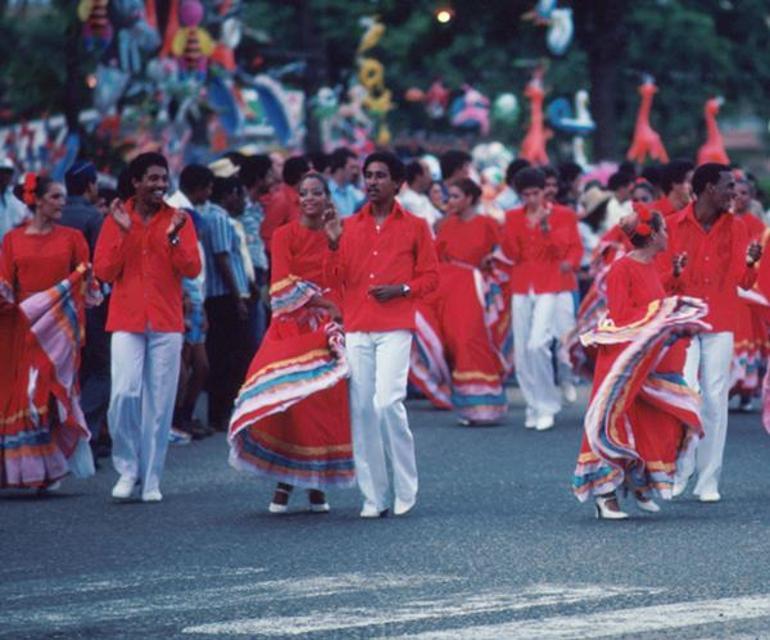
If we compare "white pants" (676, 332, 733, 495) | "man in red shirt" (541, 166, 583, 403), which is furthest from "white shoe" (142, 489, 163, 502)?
"man in red shirt" (541, 166, 583, 403)

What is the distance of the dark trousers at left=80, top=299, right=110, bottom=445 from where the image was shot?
16.5m

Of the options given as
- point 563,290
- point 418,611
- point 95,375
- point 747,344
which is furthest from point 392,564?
point 747,344

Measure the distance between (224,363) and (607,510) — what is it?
6.71 m

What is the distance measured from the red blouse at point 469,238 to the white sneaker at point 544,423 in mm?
1408

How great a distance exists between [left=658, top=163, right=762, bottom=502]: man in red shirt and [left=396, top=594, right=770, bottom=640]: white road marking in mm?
3900

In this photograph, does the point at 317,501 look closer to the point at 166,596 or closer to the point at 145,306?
the point at 145,306

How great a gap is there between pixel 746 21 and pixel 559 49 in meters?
13.9

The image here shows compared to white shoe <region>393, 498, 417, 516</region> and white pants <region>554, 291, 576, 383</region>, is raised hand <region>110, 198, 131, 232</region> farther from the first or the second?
white pants <region>554, 291, 576, 383</region>

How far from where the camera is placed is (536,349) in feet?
63.6

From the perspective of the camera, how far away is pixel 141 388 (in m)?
14.2

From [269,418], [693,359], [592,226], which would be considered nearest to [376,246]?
[269,418]

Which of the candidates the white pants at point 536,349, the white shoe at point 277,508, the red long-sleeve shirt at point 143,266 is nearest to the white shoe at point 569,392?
the white pants at point 536,349

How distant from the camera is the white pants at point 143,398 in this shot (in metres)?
14.1

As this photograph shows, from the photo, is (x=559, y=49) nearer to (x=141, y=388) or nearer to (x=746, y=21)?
(x=746, y=21)
